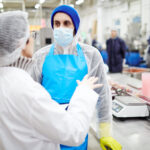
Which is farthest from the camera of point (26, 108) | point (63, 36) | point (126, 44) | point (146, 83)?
point (126, 44)

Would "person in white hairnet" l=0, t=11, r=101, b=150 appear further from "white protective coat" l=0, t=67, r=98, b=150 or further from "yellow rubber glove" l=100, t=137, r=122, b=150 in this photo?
"yellow rubber glove" l=100, t=137, r=122, b=150

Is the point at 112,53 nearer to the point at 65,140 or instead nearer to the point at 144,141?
the point at 144,141

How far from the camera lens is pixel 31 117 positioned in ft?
2.11

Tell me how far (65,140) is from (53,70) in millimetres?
497

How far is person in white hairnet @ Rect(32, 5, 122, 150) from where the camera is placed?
1.06 metres

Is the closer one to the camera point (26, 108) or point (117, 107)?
point (26, 108)

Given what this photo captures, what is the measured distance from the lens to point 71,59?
3.67 ft

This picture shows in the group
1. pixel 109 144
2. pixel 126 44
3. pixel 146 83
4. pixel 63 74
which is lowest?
pixel 109 144

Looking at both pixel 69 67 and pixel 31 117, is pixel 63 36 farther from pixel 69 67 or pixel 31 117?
pixel 31 117

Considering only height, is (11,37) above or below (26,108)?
above

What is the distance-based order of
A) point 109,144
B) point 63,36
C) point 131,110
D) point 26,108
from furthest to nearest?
point 131,110 < point 63,36 < point 109,144 < point 26,108

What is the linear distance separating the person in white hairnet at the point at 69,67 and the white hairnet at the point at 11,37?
1.21 feet

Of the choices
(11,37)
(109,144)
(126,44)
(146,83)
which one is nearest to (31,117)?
(11,37)

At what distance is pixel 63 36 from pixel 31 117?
65 centimetres
